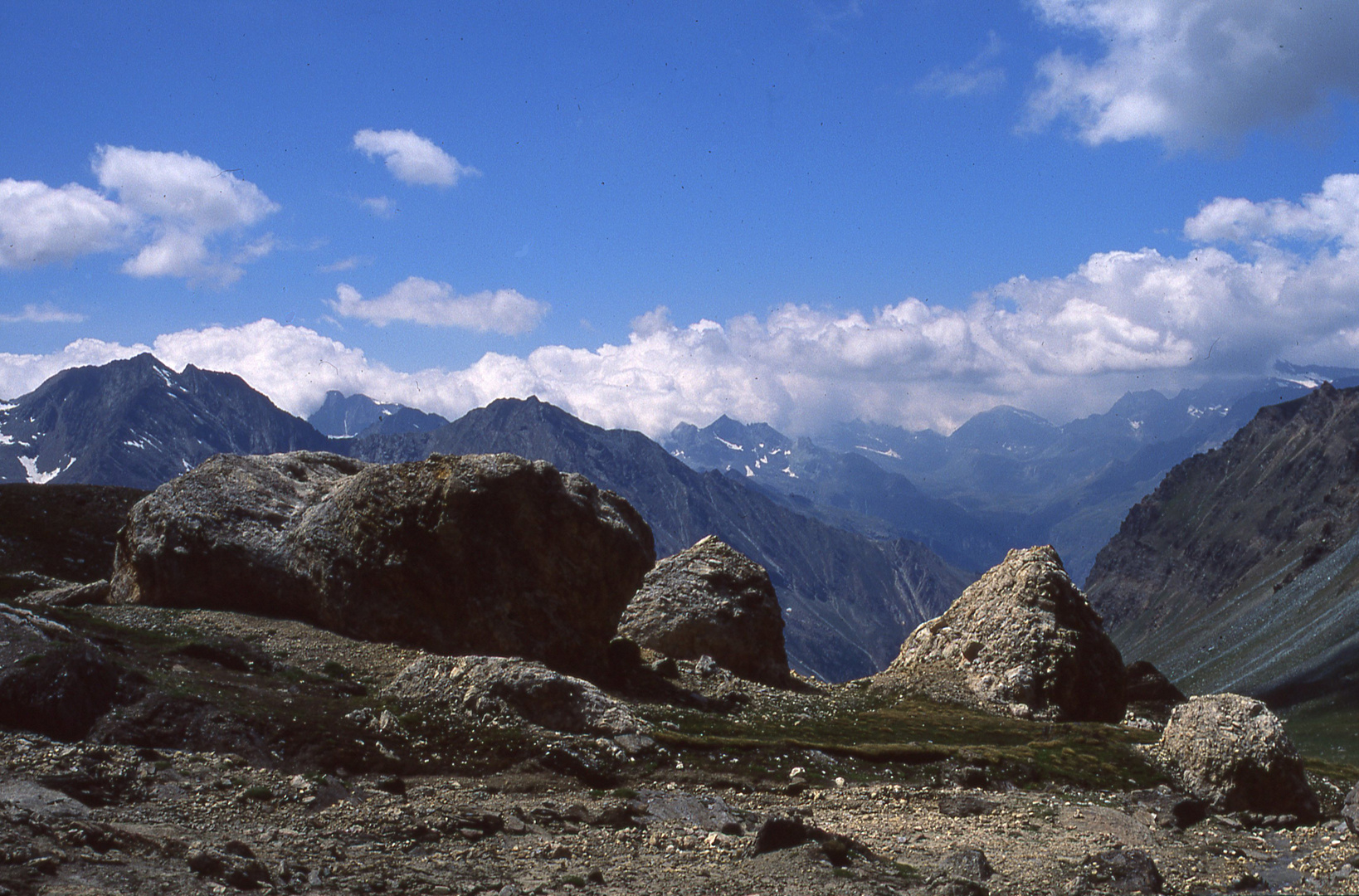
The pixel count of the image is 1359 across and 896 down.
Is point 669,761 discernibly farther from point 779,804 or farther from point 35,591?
point 35,591

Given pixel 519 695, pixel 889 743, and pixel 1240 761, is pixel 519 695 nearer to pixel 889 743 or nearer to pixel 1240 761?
pixel 889 743

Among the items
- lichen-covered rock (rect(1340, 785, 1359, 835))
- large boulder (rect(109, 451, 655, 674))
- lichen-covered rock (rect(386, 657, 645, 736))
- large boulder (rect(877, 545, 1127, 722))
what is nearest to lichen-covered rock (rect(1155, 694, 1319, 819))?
lichen-covered rock (rect(1340, 785, 1359, 835))

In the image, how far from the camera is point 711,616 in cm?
5741

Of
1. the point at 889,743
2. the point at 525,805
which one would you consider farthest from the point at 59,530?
the point at 889,743

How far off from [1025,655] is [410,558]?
120 feet

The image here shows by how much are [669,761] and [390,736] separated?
913 centimetres

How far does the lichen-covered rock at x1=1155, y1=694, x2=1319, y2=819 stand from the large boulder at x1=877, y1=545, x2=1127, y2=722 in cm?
1374

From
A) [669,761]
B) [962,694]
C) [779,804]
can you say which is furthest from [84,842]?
[962,694]

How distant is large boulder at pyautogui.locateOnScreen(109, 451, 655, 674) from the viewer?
4319 centimetres

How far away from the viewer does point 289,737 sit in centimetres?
2802

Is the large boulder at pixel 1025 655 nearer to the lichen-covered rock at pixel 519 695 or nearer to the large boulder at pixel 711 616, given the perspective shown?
the large boulder at pixel 711 616

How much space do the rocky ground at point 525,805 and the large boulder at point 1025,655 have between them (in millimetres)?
13856

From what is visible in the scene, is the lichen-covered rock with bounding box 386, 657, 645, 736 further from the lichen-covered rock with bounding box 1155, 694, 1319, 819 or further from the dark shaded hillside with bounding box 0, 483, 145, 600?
the dark shaded hillside with bounding box 0, 483, 145, 600

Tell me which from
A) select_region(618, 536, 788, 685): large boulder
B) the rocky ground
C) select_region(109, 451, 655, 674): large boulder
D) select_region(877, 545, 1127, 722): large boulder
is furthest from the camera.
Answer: select_region(618, 536, 788, 685): large boulder
